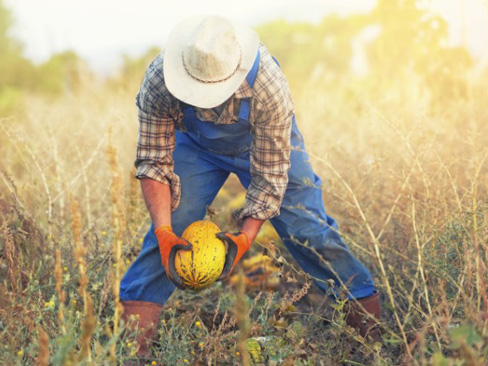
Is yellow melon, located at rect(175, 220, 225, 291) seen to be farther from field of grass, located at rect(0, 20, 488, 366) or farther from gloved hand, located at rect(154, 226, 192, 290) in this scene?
field of grass, located at rect(0, 20, 488, 366)

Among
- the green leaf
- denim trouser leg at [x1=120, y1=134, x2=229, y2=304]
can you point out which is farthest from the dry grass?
denim trouser leg at [x1=120, y1=134, x2=229, y2=304]

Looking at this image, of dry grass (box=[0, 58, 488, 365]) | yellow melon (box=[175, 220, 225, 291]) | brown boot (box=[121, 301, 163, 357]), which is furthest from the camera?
brown boot (box=[121, 301, 163, 357])

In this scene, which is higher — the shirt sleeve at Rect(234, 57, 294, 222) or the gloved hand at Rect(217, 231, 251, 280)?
the shirt sleeve at Rect(234, 57, 294, 222)

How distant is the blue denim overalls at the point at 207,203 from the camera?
3041 millimetres

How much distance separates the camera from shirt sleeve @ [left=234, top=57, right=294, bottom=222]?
2.74 m

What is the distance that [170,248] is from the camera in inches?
108

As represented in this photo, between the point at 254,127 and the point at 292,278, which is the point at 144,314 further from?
the point at 254,127

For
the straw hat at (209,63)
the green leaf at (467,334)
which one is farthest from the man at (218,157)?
the green leaf at (467,334)

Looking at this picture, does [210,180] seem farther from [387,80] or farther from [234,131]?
[387,80]

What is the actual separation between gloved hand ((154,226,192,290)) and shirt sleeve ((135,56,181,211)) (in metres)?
0.29

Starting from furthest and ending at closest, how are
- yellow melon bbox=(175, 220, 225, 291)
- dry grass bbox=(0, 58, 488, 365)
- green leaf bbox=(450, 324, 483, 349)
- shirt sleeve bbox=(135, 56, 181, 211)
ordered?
shirt sleeve bbox=(135, 56, 181, 211)
yellow melon bbox=(175, 220, 225, 291)
dry grass bbox=(0, 58, 488, 365)
green leaf bbox=(450, 324, 483, 349)

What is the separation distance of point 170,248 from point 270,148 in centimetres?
63

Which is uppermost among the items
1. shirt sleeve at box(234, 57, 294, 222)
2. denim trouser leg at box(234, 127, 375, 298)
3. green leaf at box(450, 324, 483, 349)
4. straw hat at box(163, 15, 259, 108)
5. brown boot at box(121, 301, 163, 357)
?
straw hat at box(163, 15, 259, 108)

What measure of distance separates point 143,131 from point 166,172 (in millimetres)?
223
